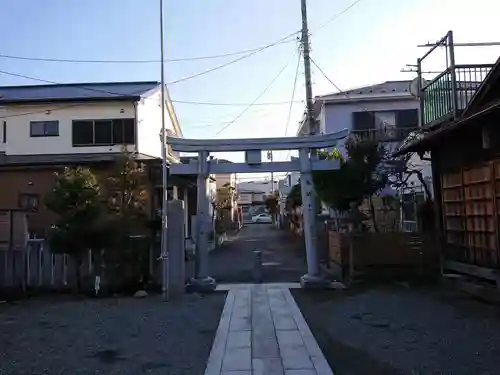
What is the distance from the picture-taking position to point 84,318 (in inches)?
372

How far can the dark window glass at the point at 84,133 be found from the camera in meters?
24.7

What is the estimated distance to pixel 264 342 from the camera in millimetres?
7465

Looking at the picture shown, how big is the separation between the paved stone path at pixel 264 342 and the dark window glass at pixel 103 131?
50.0ft

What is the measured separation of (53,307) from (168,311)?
236 centimetres

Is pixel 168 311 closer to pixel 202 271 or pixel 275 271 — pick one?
pixel 202 271

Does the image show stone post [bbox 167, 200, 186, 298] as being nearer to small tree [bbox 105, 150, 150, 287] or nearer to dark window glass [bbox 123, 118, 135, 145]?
small tree [bbox 105, 150, 150, 287]

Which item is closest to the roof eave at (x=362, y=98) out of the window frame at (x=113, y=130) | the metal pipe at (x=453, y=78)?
the window frame at (x=113, y=130)

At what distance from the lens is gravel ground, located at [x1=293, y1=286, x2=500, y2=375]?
20.1ft

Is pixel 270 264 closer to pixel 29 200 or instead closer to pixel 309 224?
pixel 309 224

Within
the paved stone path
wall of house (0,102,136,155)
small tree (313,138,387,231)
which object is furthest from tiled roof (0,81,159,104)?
the paved stone path

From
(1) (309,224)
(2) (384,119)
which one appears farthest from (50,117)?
(2) (384,119)

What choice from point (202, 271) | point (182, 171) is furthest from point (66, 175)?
point (202, 271)

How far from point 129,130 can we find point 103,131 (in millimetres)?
1165

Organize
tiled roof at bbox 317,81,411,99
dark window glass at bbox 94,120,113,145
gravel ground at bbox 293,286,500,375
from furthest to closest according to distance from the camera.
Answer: tiled roof at bbox 317,81,411,99 < dark window glass at bbox 94,120,113,145 < gravel ground at bbox 293,286,500,375
